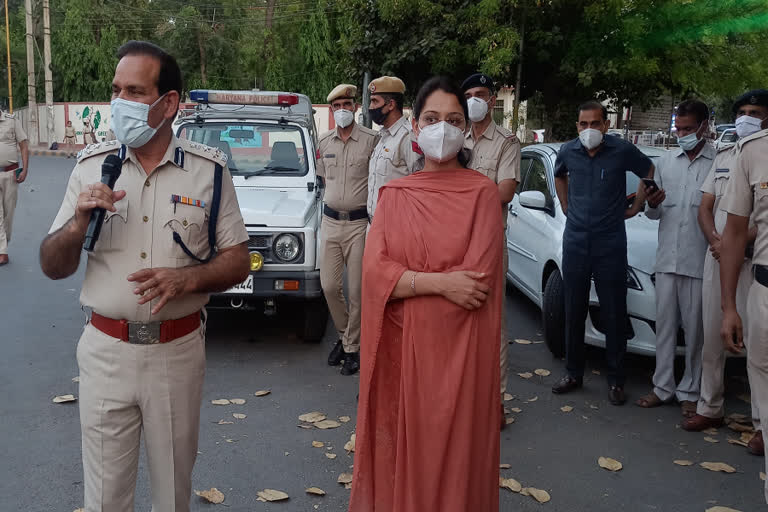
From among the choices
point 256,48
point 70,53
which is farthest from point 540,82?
point 70,53

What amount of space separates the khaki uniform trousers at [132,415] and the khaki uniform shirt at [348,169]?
341 cm

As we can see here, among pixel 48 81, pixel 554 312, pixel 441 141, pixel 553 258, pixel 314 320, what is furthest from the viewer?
pixel 48 81

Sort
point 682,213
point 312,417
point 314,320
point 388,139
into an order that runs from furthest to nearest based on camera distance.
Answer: point 314,320 < point 388,139 < point 682,213 < point 312,417

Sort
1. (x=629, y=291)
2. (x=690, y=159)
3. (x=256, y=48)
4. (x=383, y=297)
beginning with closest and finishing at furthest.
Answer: (x=383, y=297) < (x=690, y=159) < (x=629, y=291) < (x=256, y=48)

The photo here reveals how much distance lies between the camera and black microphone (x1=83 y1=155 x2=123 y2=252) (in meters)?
2.36

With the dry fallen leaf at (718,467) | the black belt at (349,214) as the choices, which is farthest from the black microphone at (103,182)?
the dry fallen leaf at (718,467)

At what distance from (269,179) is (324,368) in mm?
2039

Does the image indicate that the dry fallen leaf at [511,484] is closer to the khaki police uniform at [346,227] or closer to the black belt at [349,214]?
the khaki police uniform at [346,227]

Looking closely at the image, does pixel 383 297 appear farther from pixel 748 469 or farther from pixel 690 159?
pixel 690 159

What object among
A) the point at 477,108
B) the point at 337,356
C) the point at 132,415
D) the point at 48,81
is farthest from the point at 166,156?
the point at 48,81

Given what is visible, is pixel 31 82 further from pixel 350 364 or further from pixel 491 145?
pixel 491 145

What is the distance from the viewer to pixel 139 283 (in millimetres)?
2484

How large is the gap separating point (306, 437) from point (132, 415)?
91.0 inches

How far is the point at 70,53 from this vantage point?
45312 millimetres
